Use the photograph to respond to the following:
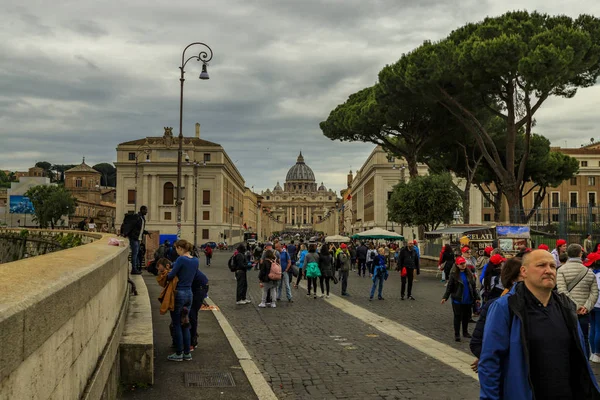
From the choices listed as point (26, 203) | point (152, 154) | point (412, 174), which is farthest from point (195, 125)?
point (412, 174)

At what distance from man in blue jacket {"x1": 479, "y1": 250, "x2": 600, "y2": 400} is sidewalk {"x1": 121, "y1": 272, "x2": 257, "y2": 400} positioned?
3.46 m

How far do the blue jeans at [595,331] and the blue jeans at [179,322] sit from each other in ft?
17.4

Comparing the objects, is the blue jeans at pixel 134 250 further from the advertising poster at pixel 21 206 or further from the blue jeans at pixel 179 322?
the advertising poster at pixel 21 206

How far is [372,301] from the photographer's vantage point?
15352mm

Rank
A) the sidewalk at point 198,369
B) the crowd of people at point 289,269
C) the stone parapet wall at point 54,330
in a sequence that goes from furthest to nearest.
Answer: the crowd of people at point 289,269
the sidewalk at point 198,369
the stone parapet wall at point 54,330

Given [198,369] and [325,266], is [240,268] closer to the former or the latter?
[325,266]

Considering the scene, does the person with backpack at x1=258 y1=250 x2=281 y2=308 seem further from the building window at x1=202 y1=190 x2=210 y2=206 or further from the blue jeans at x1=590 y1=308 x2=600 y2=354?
the building window at x1=202 y1=190 x2=210 y2=206

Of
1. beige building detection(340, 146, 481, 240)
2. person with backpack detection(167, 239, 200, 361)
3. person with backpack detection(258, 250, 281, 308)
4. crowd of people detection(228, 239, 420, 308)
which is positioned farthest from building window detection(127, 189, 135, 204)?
person with backpack detection(167, 239, 200, 361)

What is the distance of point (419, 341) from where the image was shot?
9539mm

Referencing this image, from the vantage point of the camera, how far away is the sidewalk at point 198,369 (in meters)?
6.33

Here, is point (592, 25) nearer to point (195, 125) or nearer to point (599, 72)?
point (599, 72)

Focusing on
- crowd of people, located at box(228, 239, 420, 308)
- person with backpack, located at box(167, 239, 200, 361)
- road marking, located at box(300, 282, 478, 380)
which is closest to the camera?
person with backpack, located at box(167, 239, 200, 361)

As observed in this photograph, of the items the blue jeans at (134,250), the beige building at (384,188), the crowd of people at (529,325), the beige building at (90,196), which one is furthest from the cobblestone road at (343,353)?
the beige building at (90,196)

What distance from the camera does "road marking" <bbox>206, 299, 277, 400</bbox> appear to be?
21.2 ft
